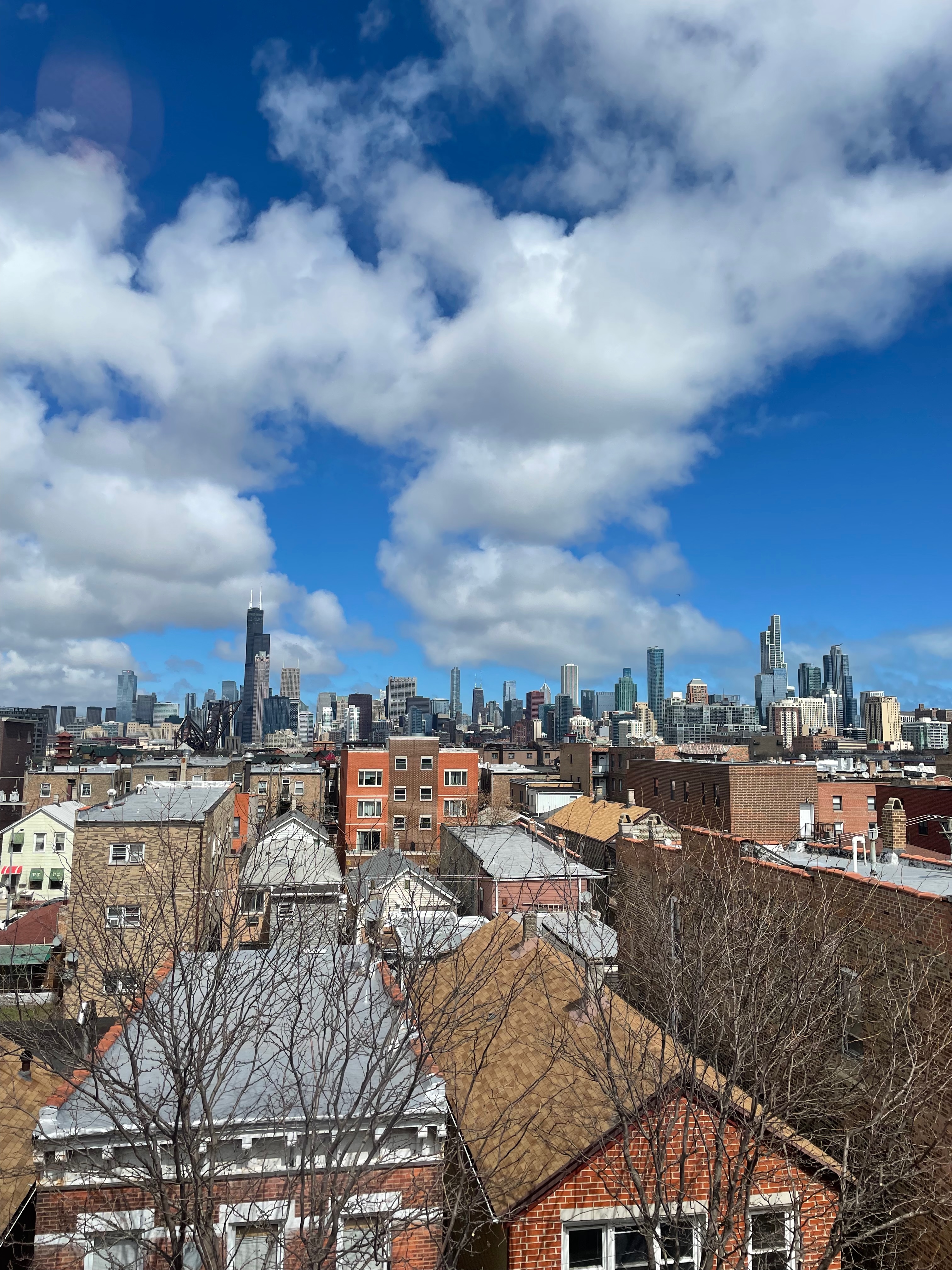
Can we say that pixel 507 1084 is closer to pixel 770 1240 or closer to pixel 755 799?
pixel 770 1240

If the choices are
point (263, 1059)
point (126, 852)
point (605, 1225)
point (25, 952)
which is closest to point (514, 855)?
point (126, 852)

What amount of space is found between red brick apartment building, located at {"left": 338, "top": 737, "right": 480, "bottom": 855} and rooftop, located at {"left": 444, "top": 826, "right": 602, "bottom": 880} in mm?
19985

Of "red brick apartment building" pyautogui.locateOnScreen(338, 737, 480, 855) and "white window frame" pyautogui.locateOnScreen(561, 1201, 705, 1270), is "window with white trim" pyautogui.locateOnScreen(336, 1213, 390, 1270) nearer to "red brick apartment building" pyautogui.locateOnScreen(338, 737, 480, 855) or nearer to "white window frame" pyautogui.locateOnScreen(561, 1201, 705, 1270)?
"white window frame" pyautogui.locateOnScreen(561, 1201, 705, 1270)

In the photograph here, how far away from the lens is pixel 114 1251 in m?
9.67

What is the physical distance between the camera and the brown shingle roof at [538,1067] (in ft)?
34.4

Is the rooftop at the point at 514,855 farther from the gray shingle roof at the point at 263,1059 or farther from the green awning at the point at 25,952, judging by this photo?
the gray shingle roof at the point at 263,1059

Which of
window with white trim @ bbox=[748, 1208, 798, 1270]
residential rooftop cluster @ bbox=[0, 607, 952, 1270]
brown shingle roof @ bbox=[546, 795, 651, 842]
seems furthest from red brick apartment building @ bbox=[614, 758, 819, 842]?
window with white trim @ bbox=[748, 1208, 798, 1270]

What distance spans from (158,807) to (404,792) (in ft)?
109

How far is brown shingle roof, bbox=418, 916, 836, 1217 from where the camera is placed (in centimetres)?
1048

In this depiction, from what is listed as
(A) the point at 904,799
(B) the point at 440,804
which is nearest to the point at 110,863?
(B) the point at 440,804

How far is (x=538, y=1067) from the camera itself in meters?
13.5

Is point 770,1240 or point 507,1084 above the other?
point 507,1084

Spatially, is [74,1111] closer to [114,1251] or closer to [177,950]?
[114,1251]

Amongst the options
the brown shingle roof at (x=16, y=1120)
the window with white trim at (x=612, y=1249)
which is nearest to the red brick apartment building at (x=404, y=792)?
the brown shingle roof at (x=16, y=1120)
